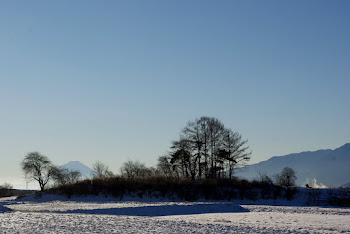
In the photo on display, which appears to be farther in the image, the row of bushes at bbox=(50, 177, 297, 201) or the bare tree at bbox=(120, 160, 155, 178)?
the bare tree at bbox=(120, 160, 155, 178)

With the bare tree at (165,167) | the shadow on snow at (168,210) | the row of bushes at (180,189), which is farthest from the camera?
the bare tree at (165,167)

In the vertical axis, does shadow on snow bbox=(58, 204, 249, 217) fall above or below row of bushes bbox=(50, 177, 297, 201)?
below

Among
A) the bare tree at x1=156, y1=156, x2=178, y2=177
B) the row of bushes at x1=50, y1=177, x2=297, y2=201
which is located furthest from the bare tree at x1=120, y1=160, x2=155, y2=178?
the row of bushes at x1=50, y1=177, x2=297, y2=201

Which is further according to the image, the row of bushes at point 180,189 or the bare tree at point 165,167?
the bare tree at point 165,167

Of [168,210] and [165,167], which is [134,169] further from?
[168,210]

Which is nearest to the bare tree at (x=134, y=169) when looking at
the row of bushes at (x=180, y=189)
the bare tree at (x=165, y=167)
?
the bare tree at (x=165, y=167)

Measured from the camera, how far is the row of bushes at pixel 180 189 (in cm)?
5981

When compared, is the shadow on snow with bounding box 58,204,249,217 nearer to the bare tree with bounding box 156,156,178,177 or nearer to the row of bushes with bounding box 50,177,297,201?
the row of bushes with bounding box 50,177,297,201

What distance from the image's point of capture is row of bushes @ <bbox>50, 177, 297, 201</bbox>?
59812 mm

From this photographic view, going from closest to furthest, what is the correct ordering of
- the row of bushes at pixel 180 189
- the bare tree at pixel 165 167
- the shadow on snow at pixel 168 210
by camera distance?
the shadow on snow at pixel 168 210 < the row of bushes at pixel 180 189 < the bare tree at pixel 165 167

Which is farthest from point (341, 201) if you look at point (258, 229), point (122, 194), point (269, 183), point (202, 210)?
point (258, 229)

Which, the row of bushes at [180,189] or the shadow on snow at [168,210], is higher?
the row of bushes at [180,189]

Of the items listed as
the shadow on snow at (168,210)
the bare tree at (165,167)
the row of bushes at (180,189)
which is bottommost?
the shadow on snow at (168,210)

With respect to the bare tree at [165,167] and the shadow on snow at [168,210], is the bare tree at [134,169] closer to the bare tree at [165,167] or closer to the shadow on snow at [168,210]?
the bare tree at [165,167]
